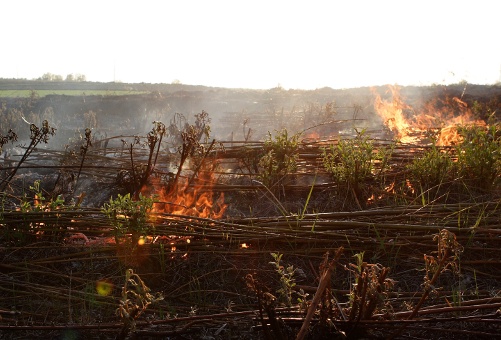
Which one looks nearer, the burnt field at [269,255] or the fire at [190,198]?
the burnt field at [269,255]

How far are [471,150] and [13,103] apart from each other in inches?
826

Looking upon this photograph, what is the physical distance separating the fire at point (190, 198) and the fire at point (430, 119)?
273 centimetres

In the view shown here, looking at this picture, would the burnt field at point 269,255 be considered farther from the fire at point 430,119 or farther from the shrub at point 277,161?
the fire at point 430,119

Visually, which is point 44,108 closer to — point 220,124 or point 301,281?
point 220,124

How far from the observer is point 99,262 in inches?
120

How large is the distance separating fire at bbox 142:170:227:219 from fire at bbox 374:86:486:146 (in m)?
2.73

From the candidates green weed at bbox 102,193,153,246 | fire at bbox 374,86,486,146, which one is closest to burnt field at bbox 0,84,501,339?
green weed at bbox 102,193,153,246

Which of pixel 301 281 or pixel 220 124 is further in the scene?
pixel 220 124

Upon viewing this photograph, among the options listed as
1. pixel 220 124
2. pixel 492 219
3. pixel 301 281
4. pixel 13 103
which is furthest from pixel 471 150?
pixel 13 103

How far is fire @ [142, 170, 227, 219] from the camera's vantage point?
419cm

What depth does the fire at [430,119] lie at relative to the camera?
6.24 meters

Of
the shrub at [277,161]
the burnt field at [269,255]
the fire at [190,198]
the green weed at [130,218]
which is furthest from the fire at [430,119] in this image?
the green weed at [130,218]

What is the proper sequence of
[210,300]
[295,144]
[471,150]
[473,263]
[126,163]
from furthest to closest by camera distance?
[126,163]
[295,144]
[471,150]
[473,263]
[210,300]

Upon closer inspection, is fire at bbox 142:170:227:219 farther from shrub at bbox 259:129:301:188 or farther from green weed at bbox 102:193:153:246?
green weed at bbox 102:193:153:246
